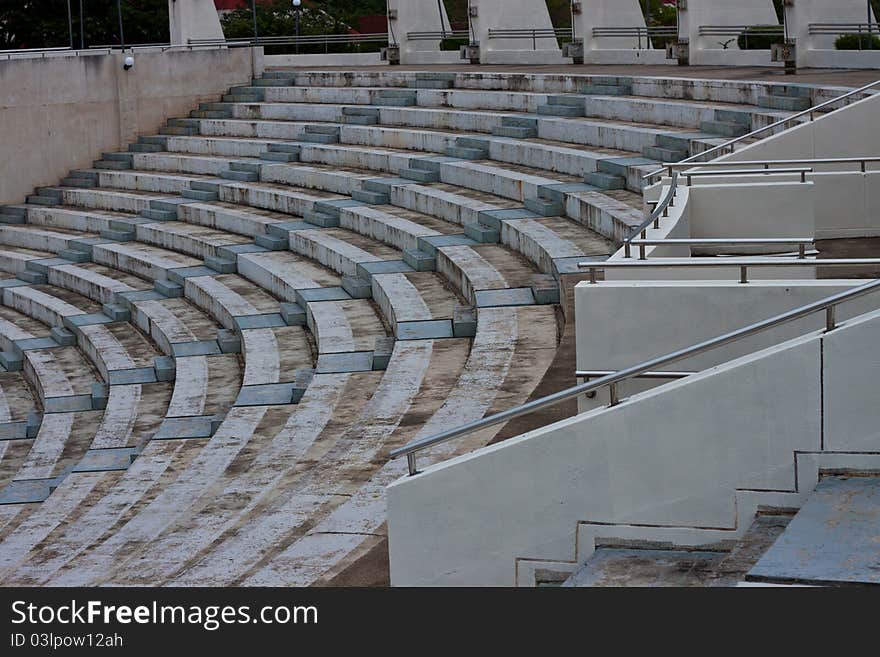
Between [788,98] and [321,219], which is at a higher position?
[788,98]

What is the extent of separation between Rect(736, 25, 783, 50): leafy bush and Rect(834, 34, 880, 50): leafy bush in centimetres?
229

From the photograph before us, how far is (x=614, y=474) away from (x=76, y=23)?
136 ft

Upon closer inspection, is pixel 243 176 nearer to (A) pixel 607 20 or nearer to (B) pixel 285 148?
(B) pixel 285 148

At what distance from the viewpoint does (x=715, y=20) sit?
22.9 metres

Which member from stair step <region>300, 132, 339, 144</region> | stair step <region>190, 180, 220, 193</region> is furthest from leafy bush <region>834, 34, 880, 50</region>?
stair step <region>190, 180, 220, 193</region>

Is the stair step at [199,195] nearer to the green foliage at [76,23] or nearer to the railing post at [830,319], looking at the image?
the railing post at [830,319]

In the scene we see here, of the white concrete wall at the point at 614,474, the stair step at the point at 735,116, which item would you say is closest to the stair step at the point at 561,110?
the stair step at the point at 735,116

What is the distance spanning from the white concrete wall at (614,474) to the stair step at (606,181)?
9.17 metres

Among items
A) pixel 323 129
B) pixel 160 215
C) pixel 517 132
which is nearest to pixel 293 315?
pixel 517 132

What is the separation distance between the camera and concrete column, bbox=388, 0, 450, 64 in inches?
1140

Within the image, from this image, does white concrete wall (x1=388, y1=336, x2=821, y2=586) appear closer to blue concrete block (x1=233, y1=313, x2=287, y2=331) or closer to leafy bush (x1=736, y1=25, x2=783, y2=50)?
blue concrete block (x1=233, y1=313, x2=287, y2=331)

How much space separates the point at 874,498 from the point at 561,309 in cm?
606
